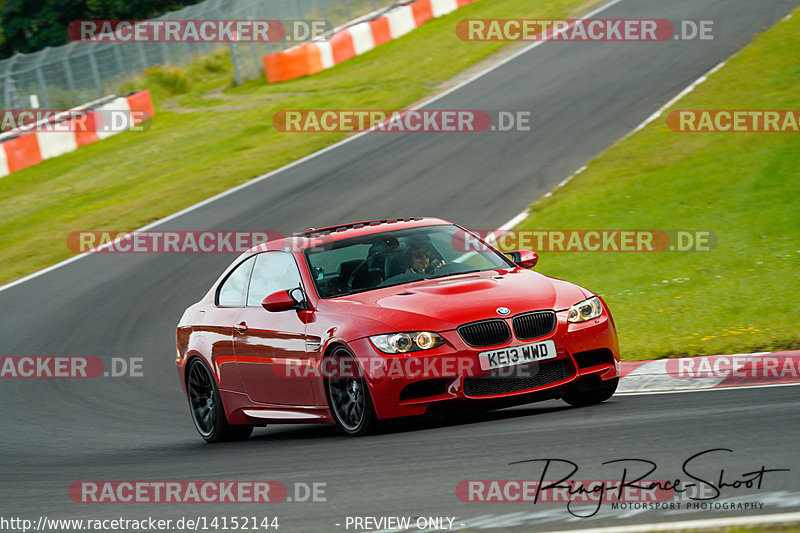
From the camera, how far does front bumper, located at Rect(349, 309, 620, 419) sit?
7461mm

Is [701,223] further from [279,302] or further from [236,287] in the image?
[279,302]

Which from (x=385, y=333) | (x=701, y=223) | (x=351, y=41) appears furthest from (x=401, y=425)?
(x=351, y=41)

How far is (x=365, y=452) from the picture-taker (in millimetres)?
7141

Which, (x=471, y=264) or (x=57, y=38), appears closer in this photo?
(x=471, y=264)

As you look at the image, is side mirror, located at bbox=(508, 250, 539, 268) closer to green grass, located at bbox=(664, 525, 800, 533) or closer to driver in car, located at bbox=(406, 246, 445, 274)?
driver in car, located at bbox=(406, 246, 445, 274)

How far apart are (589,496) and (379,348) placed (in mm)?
2503

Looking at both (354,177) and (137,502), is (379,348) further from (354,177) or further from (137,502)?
(354,177)

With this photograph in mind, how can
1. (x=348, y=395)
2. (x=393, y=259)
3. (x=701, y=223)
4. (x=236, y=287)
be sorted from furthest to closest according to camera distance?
(x=701, y=223)
(x=236, y=287)
(x=393, y=259)
(x=348, y=395)

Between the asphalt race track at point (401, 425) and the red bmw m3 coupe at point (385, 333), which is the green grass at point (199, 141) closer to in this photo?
the asphalt race track at point (401, 425)

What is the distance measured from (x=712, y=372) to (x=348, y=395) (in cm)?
300

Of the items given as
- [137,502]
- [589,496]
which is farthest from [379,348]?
[589,496]

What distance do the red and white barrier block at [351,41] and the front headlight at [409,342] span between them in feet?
88.4

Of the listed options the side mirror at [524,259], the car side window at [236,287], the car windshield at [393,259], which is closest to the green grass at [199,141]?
the car side window at [236,287]

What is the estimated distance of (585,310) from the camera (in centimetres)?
801
